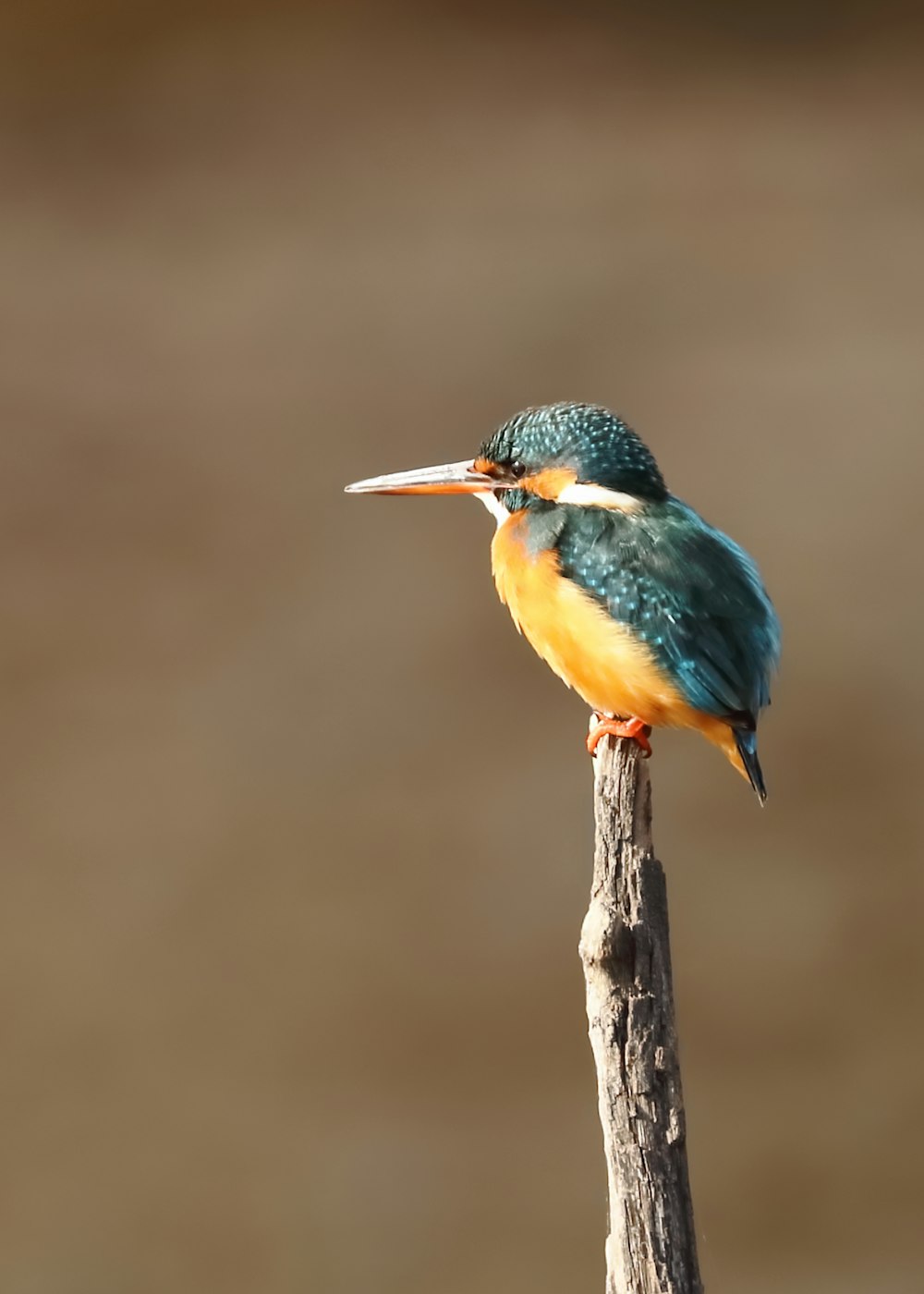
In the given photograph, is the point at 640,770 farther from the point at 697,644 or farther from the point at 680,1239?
the point at 680,1239

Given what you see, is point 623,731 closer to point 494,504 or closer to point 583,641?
point 583,641

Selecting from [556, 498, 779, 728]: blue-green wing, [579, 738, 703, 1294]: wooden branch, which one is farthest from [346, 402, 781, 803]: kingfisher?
[579, 738, 703, 1294]: wooden branch

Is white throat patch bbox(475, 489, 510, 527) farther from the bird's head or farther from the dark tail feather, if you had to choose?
the dark tail feather

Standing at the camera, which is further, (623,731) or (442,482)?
(442,482)

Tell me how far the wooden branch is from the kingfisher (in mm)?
254

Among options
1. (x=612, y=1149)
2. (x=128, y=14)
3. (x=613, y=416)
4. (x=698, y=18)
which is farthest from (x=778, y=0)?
(x=612, y=1149)

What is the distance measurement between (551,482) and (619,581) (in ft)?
0.46

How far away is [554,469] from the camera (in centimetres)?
168

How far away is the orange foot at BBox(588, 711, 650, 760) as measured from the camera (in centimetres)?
157

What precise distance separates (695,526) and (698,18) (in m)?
2.75

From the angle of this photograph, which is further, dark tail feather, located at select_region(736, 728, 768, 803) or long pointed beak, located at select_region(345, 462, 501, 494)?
long pointed beak, located at select_region(345, 462, 501, 494)

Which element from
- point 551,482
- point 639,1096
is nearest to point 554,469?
point 551,482

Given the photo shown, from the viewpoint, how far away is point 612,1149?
1.35 meters

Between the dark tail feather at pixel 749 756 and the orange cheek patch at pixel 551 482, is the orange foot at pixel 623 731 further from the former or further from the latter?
the orange cheek patch at pixel 551 482
